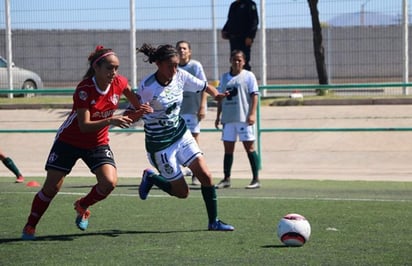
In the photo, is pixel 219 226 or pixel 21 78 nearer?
pixel 219 226

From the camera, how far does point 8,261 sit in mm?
7793

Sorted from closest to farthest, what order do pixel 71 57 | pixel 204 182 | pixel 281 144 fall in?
pixel 204 182
pixel 281 144
pixel 71 57

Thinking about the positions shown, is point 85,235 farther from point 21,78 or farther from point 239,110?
point 21,78

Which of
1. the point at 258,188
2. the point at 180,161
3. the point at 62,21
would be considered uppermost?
the point at 62,21

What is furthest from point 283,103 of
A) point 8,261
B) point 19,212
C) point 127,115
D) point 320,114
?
point 8,261

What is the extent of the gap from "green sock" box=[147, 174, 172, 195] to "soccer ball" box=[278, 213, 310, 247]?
1821 mm

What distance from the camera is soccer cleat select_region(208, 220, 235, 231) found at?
9320mm

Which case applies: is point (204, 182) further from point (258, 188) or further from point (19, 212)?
point (258, 188)

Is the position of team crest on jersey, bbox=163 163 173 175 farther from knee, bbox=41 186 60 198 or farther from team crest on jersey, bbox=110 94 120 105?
knee, bbox=41 186 60 198

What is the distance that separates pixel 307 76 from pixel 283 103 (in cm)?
253

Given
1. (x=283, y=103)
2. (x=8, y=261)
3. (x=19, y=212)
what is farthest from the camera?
(x=283, y=103)

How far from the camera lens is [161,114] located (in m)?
9.43

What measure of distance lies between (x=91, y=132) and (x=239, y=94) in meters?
5.05

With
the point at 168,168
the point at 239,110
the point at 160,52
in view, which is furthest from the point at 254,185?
the point at 160,52
